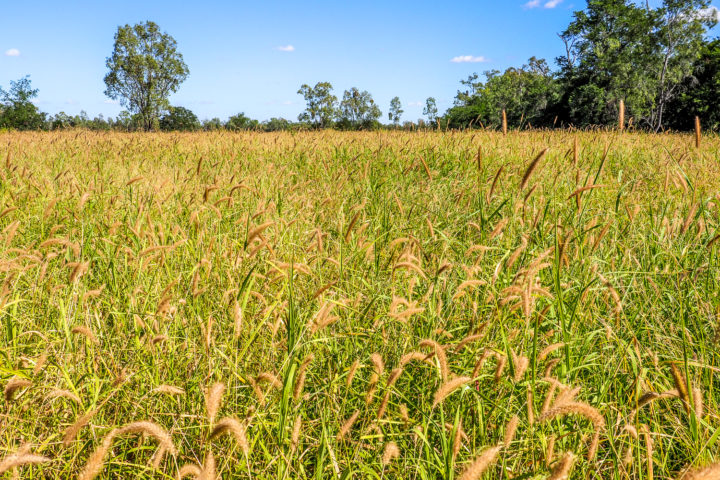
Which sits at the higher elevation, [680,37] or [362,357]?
[680,37]

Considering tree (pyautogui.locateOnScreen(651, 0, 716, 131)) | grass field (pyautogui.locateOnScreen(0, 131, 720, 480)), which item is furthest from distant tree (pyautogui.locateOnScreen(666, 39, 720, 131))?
grass field (pyautogui.locateOnScreen(0, 131, 720, 480))

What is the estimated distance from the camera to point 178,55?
52062 millimetres

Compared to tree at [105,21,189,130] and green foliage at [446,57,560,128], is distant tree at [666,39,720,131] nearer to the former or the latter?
green foliage at [446,57,560,128]

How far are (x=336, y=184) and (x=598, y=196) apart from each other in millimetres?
2525

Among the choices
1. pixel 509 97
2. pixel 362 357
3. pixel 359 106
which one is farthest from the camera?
pixel 359 106

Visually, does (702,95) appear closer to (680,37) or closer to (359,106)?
(680,37)

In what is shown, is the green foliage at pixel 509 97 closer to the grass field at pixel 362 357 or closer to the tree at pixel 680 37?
the tree at pixel 680 37

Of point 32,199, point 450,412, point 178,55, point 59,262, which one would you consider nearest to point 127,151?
point 32,199

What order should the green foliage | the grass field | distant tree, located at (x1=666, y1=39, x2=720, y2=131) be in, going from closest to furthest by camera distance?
the grass field, distant tree, located at (x1=666, y1=39, x2=720, y2=131), the green foliage

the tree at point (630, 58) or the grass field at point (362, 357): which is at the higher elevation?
the tree at point (630, 58)

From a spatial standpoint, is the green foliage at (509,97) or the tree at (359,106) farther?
the tree at (359,106)

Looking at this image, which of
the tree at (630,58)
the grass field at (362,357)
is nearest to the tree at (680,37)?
the tree at (630,58)

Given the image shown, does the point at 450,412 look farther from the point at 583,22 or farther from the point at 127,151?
the point at 583,22

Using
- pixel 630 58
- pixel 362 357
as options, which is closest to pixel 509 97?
pixel 630 58
